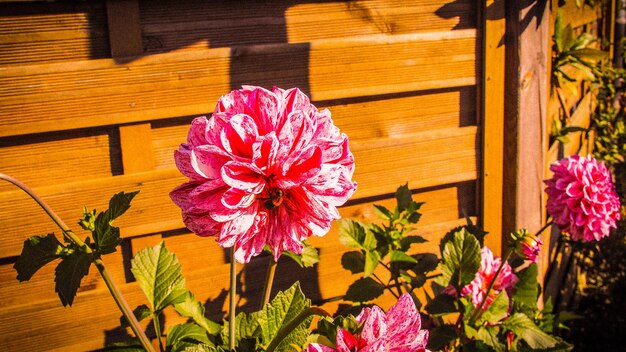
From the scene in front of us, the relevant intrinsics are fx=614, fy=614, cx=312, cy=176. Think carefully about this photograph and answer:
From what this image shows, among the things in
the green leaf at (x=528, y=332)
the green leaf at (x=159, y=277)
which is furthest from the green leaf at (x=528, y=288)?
the green leaf at (x=159, y=277)

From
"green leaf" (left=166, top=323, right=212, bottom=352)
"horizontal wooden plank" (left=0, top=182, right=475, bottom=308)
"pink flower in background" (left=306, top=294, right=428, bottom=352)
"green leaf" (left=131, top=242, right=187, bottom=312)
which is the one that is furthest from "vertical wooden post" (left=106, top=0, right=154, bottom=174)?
"pink flower in background" (left=306, top=294, right=428, bottom=352)

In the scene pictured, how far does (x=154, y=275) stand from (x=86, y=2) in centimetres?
72

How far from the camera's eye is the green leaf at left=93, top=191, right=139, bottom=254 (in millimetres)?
1137

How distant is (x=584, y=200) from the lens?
5.95 ft

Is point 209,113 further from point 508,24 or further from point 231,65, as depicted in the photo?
point 508,24

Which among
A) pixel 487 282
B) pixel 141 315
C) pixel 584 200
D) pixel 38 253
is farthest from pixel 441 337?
pixel 38 253

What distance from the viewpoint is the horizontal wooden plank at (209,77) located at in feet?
5.12

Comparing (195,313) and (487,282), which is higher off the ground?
(195,313)

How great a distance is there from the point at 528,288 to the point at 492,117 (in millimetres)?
720

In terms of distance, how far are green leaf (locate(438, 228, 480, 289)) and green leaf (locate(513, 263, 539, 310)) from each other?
0.67 feet

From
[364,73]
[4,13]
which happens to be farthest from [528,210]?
[4,13]

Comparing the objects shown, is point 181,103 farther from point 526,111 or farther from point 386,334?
point 526,111

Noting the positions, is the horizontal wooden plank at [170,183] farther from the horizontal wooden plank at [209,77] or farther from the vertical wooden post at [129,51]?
the horizontal wooden plank at [209,77]

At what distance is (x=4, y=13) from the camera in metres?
1.49
